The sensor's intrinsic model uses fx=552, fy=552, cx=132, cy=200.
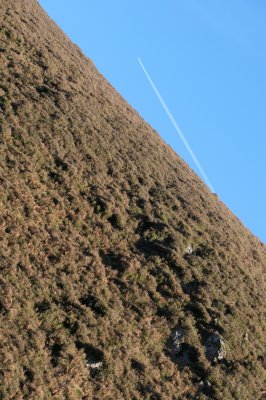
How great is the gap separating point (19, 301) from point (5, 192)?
549cm

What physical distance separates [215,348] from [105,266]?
524 cm

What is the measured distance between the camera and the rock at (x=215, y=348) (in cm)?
2067

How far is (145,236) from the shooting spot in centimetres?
2522

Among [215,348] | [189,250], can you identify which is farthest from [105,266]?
[189,250]

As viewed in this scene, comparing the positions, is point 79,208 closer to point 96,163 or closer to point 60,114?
point 96,163

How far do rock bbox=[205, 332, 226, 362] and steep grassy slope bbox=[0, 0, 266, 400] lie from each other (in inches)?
8.2

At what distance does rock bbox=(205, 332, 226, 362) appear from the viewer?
2067 cm

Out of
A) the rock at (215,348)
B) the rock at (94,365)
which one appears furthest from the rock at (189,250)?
the rock at (94,365)

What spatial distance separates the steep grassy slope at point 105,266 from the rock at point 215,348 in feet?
0.68

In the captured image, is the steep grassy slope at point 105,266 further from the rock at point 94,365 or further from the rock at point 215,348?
the rock at point 215,348

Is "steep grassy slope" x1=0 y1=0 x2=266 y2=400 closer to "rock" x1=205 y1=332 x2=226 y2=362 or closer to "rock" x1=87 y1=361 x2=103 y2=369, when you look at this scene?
"rock" x1=87 y1=361 x2=103 y2=369

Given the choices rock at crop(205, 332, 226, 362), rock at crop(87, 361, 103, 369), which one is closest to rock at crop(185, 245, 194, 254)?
rock at crop(205, 332, 226, 362)

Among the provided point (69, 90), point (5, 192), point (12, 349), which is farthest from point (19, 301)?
point (69, 90)

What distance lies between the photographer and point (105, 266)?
2159 centimetres
